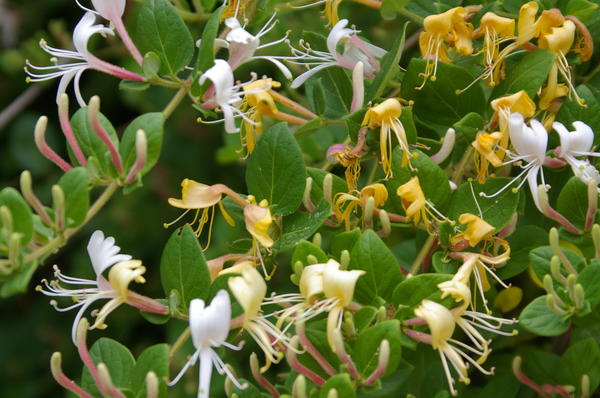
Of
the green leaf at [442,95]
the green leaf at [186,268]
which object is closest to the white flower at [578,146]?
the green leaf at [442,95]

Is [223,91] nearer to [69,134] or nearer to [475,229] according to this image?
[69,134]

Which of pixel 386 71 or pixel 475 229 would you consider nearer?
pixel 475 229

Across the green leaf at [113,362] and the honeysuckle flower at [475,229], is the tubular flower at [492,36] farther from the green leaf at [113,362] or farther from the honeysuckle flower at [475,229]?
the green leaf at [113,362]

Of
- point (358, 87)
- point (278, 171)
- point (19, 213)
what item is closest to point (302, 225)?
point (278, 171)

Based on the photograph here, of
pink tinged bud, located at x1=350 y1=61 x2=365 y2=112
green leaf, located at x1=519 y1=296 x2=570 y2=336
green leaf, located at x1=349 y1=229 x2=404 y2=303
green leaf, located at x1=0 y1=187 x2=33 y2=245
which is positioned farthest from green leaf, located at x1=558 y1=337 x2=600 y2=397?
green leaf, located at x1=0 y1=187 x2=33 y2=245

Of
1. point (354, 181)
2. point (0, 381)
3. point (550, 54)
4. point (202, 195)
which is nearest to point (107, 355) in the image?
point (202, 195)

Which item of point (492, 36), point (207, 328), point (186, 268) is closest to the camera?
point (207, 328)

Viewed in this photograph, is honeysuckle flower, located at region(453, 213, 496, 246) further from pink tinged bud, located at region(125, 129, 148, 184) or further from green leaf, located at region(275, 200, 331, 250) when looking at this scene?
pink tinged bud, located at region(125, 129, 148, 184)
